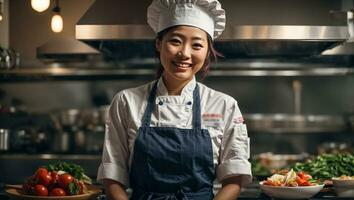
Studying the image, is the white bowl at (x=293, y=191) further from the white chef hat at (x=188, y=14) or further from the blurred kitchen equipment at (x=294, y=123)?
the blurred kitchen equipment at (x=294, y=123)

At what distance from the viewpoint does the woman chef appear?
7.25ft

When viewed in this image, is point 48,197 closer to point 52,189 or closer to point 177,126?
point 52,189

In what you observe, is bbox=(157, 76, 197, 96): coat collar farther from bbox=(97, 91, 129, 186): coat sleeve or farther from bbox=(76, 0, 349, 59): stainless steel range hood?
bbox=(76, 0, 349, 59): stainless steel range hood

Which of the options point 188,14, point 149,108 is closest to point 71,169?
point 149,108

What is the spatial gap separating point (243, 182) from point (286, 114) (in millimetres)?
3027

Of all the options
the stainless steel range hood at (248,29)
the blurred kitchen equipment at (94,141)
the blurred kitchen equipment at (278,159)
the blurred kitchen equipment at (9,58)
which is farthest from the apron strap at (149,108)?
the blurred kitchen equipment at (94,141)

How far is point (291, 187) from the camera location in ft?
7.80

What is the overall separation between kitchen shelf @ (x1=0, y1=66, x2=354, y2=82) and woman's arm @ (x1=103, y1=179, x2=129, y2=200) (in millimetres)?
2784

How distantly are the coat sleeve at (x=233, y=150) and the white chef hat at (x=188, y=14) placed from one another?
0.36m

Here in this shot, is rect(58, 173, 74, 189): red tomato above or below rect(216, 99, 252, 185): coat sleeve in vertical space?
below

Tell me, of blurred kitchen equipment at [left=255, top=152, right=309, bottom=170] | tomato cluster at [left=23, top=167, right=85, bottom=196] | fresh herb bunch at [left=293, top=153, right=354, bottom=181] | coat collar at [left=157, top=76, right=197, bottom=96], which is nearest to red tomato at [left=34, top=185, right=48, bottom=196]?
tomato cluster at [left=23, top=167, right=85, bottom=196]

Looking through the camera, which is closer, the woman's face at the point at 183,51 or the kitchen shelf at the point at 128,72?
the woman's face at the point at 183,51

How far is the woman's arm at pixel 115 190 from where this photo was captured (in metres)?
2.21

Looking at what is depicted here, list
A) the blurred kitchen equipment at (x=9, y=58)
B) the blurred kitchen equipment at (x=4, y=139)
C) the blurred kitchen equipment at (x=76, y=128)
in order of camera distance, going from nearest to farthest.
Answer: the blurred kitchen equipment at (x=9, y=58) → the blurred kitchen equipment at (x=4, y=139) → the blurred kitchen equipment at (x=76, y=128)
